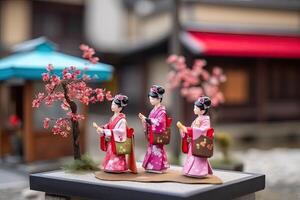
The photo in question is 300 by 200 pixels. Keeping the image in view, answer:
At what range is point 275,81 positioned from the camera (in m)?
20.0

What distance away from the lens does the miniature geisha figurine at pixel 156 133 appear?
23.8 ft

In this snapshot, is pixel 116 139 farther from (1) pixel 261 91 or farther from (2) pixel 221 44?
(1) pixel 261 91

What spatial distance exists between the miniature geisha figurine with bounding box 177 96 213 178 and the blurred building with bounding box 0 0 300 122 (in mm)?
9880

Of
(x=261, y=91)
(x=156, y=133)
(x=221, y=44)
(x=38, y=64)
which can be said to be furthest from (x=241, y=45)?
(x=156, y=133)

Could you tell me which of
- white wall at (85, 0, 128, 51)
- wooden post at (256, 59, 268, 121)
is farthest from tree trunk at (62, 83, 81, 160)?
white wall at (85, 0, 128, 51)

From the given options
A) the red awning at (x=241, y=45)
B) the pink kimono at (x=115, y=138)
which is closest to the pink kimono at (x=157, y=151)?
the pink kimono at (x=115, y=138)

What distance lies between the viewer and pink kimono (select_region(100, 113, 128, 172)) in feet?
23.6

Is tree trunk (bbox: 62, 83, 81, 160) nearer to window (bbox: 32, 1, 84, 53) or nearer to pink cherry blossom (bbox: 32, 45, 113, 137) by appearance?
pink cherry blossom (bbox: 32, 45, 113, 137)

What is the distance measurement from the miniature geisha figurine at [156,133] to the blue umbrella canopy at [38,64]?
11.0ft

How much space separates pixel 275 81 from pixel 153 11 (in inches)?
228

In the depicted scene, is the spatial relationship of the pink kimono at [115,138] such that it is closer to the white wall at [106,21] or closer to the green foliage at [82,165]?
the green foliage at [82,165]

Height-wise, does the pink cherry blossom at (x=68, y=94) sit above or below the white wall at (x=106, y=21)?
below

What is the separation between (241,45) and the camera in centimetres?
1838

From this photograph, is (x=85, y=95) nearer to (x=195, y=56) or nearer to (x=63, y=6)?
(x=195, y=56)
